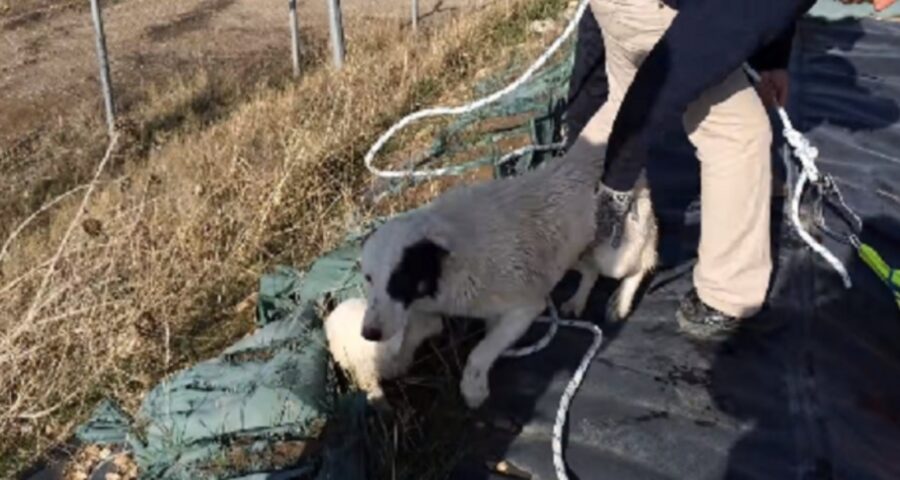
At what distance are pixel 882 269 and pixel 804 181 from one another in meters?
0.71

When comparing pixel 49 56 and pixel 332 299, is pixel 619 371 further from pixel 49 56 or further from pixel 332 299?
pixel 49 56

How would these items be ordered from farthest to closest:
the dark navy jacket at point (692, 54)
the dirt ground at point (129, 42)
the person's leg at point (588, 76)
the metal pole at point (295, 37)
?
1. the dirt ground at point (129, 42)
2. the metal pole at point (295, 37)
3. the person's leg at point (588, 76)
4. the dark navy jacket at point (692, 54)

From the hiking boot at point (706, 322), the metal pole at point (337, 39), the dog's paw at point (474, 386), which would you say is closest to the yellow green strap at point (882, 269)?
the hiking boot at point (706, 322)

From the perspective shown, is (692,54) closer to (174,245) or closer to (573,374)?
(573,374)

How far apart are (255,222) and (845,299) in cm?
267

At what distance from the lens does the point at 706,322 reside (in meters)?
3.59

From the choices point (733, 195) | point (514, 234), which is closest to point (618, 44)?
point (733, 195)

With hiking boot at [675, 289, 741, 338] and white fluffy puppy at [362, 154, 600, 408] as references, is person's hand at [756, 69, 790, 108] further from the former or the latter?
hiking boot at [675, 289, 741, 338]

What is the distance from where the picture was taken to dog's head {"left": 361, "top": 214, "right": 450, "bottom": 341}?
Answer: 10.3 feet

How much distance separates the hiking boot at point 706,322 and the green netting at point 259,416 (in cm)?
115

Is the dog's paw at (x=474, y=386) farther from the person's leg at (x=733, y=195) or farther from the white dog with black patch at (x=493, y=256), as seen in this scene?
the person's leg at (x=733, y=195)

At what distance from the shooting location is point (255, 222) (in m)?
5.04

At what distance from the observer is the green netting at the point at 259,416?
2979 millimetres

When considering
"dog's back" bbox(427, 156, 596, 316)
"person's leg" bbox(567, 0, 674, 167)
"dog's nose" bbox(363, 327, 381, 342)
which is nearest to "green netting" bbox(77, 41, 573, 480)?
"dog's nose" bbox(363, 327, 381, 342)
